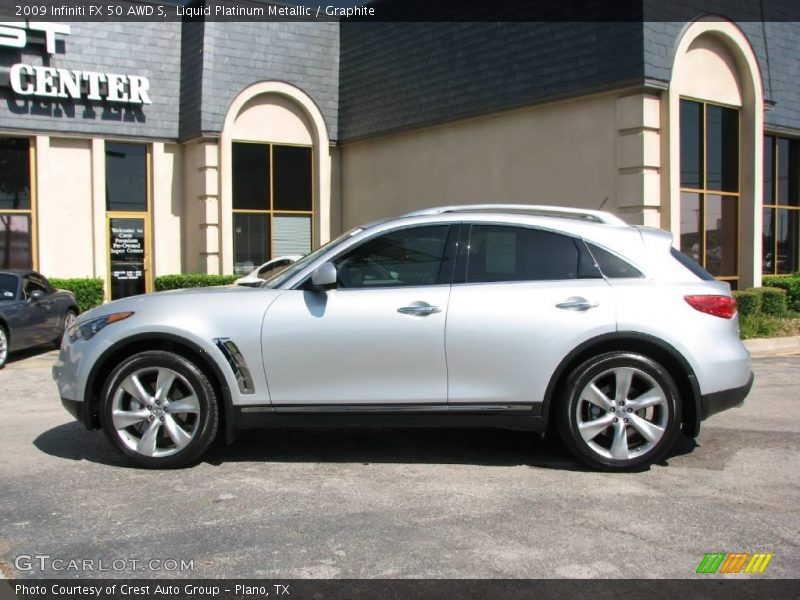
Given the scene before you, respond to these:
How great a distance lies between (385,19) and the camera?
1706cm

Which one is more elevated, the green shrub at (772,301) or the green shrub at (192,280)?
the green shrub at (192,280)

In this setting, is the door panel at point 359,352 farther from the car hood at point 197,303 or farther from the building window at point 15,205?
the building window at point 15,205

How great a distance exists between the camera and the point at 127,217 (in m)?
17.2

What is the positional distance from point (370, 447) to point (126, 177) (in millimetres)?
13285

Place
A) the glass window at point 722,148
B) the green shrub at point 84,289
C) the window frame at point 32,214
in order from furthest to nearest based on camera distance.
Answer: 1. the window frame at point 32,214
2. the green shrub at point 84,289
3. the glass window at point 722,148

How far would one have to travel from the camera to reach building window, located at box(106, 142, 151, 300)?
16969 millimetres

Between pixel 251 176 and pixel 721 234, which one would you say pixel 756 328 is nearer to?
pixel 721 234

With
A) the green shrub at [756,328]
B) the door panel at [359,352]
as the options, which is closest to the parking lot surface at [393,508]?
the door panel at [359,352]

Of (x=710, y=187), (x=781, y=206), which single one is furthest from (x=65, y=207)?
(x=781, y=206)

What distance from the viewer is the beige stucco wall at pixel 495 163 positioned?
1267cm

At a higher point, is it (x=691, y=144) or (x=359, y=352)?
(x=691, y=144)

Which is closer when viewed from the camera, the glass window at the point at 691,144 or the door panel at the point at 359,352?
the door panel at the point at 359,352

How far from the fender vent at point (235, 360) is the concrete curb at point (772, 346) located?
8.32 meters

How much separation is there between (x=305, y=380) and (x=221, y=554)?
154cm
